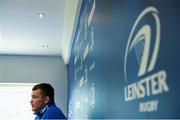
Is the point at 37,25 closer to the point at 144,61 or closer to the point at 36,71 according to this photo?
the point at 36,71

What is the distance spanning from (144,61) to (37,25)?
3705 millimetres

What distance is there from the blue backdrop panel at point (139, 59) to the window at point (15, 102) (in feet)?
15.2

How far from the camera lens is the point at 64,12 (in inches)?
162

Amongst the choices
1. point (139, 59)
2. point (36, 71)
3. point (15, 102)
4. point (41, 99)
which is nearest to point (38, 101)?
point (41, 99)

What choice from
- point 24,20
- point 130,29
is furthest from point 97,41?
point 24,20

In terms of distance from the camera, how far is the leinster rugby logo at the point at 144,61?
3.15ft

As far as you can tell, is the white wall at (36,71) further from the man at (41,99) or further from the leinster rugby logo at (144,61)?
the leinster rugby logo at (144,61)

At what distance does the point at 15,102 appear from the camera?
21.1 feet

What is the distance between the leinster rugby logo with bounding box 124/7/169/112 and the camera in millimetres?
961

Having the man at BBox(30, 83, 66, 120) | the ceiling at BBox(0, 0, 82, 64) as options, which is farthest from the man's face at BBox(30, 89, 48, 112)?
the ceiling at BBox(0, 0, 82, 64)

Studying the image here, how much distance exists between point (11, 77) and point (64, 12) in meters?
2.71

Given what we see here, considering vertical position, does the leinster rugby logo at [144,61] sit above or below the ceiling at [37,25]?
below

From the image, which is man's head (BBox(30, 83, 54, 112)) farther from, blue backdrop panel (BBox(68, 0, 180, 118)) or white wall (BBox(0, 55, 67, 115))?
white wall (BBox(0, 55, 67, 115))

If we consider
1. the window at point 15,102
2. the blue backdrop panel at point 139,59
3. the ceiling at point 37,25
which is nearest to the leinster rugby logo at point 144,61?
the blue backdrop panel at point 139,59
